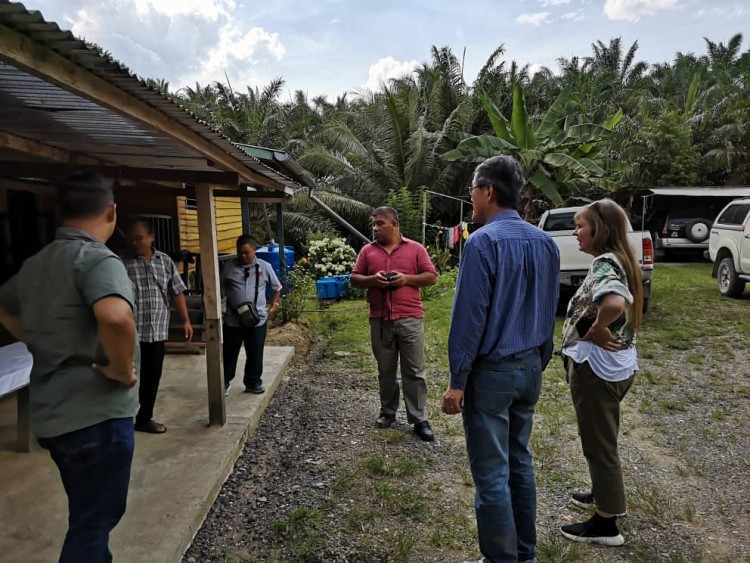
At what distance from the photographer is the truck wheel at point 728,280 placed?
9.93m

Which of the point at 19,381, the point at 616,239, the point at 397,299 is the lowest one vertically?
the point at 19,381

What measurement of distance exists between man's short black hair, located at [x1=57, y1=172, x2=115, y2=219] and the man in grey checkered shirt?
2074 millimetres

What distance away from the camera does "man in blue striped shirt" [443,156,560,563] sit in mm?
2393

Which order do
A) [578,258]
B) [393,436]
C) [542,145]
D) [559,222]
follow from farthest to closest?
1. [542,145]
2. [559,222]
3. [578,258]
4. [393,436]

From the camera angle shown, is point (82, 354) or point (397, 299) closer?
point (82, 354)

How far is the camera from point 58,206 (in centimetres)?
200

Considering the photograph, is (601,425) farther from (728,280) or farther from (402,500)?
(728,280)

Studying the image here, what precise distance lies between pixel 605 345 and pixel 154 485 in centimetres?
280

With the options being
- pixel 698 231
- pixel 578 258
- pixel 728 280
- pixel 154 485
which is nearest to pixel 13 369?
pixel 154 485

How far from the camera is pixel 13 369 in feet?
11.8

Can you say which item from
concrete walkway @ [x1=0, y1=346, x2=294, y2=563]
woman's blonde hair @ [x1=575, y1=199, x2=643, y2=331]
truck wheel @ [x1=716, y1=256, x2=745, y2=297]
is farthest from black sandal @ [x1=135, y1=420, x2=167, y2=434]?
truck wheel @ [x1=716, y1=256, x2=745, y2=297]

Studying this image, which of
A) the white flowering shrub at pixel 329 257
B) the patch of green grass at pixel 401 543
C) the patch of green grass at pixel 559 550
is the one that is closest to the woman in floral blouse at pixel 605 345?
the patch of green grass at pixel 559 550

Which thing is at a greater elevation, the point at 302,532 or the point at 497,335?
the point at 497,335

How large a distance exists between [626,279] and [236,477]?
2.86m
